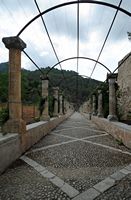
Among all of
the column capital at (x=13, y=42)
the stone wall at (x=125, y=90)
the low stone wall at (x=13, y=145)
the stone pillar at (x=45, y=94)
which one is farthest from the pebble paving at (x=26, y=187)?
the stone wall at (x=125, y=90)

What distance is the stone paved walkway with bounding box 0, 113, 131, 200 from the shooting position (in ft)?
10.8

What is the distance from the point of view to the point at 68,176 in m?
4.07

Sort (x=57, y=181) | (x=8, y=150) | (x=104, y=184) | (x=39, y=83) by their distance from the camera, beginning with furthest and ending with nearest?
(x=39, y=83), (x=8, y=150), (x=57, y=181), (x=104, y=184)

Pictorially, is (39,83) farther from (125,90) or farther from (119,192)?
(119,192)

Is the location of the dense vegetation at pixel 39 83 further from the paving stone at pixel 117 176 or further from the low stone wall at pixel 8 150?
the paving stone at pixel 117 176

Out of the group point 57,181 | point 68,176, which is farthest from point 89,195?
point 68,176

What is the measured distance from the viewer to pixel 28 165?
477cm

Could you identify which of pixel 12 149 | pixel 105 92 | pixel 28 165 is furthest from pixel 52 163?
pixel 105 92

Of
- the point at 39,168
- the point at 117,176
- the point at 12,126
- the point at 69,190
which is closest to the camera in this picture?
the point at 69,190

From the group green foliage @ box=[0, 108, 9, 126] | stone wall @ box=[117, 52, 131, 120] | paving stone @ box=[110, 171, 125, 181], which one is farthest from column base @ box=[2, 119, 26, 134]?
stone wall @ box=[117, 52, 131, 120]

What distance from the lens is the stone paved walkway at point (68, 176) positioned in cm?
330

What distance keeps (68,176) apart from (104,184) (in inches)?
26.5

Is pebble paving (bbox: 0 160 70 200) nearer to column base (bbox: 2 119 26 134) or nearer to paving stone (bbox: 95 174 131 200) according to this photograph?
paving stone (bbox: 95 174 131 200)

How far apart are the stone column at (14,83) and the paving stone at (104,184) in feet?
8.26
